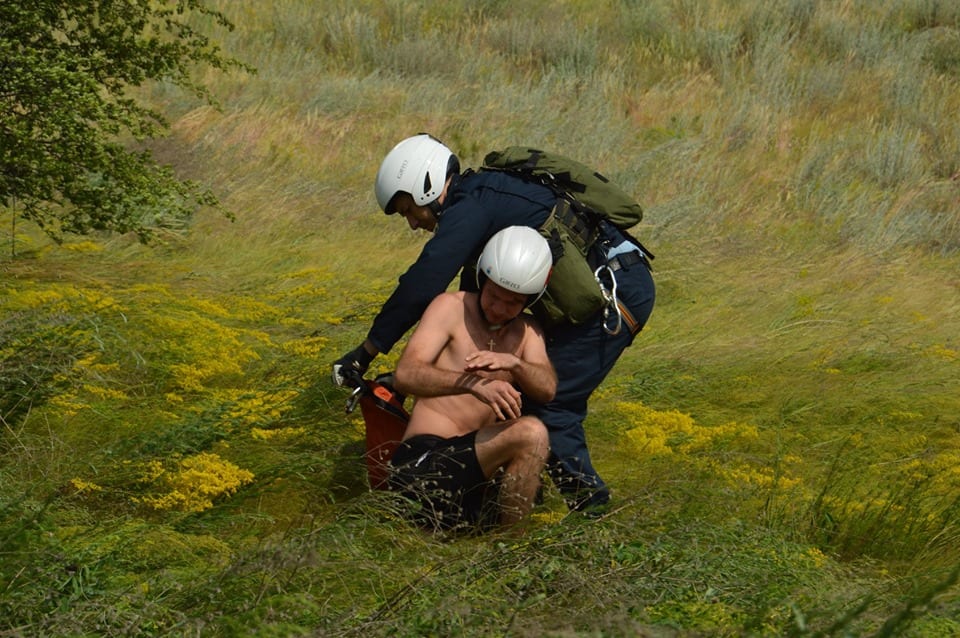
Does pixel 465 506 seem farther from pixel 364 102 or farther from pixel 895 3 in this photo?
pixel 895 3

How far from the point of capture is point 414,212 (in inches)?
199

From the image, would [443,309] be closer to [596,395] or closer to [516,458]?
[516,458]

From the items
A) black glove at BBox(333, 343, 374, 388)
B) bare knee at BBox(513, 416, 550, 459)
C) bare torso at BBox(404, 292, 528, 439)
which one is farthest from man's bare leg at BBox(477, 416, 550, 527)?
black glove at BBox(333, 343, 374, 388)

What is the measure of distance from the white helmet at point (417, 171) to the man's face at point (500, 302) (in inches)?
20.1

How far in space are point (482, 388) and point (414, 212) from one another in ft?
3.24

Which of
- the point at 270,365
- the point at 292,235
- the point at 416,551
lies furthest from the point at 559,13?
the point at 416,551

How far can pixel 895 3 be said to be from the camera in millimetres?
19219

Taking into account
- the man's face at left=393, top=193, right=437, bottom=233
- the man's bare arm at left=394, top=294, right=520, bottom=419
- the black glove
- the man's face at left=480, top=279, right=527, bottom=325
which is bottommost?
the black glove

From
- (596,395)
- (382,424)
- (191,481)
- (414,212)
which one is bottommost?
(596,395)

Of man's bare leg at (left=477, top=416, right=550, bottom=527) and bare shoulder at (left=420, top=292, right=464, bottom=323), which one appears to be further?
bare shoulder at (left=420, top=292, right=464, bottom=323)

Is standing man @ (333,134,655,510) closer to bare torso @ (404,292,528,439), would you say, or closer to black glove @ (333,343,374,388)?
black glove @ (333,343,374,388)

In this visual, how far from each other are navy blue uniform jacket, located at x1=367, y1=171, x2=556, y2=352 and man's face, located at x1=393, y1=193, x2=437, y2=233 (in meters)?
0.10

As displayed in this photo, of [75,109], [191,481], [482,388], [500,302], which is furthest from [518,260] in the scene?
[75,109]

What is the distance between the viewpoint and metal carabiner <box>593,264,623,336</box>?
16.2 feet
